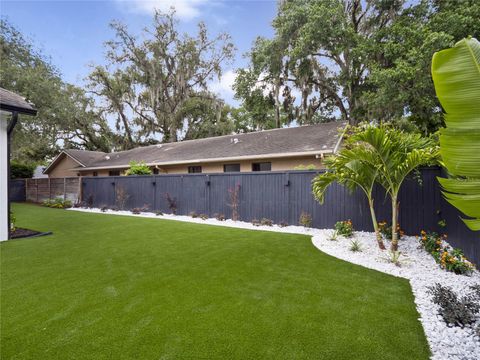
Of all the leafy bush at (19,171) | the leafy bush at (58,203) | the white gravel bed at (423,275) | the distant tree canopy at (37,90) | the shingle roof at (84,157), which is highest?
the distant tree canopy at (37,90)

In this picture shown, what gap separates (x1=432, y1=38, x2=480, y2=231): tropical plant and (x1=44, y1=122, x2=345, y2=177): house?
9.52m

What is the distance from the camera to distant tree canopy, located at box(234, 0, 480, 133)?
38.9 feet

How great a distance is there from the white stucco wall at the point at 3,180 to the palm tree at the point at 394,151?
8.92 metres

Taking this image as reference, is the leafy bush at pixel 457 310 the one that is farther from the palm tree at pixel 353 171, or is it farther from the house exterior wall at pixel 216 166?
the house exterior wall at pixel 216 166

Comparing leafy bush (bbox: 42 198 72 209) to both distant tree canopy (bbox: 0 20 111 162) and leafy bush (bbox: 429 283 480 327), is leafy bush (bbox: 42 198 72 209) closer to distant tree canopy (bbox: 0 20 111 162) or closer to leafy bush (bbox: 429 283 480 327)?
distant tree canopy (bbox: 0 20 111 162)

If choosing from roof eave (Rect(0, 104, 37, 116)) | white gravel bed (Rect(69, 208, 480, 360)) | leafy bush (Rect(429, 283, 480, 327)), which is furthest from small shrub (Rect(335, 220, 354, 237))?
roof eave (Rect(0, 104, 37, 116))

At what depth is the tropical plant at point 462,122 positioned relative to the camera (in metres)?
1.54

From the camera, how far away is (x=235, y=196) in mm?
9836

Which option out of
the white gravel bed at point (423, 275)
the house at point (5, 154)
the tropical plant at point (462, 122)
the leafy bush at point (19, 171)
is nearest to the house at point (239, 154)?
the white gravel bed at point (423, 275)

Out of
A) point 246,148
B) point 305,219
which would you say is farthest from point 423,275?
point 246,148

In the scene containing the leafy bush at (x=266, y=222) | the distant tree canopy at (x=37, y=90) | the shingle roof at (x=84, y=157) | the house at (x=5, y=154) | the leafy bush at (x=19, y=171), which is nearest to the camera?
the house at (x=5, y=154)

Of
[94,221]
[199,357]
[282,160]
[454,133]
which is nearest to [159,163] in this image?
[94,221]

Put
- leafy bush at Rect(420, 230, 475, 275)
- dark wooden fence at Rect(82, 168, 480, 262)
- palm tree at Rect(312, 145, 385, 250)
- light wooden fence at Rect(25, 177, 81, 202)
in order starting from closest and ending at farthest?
leafy bush at Rect(420, 230, 475, 275), palm tree at Rect(312, 145, 385, 250), dark wooden fence at Rect(82, 168, 480, 262), light wooden fence at Rect(25, 177, 81, 202)

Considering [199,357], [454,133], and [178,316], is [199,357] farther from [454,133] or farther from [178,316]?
[454,133]
